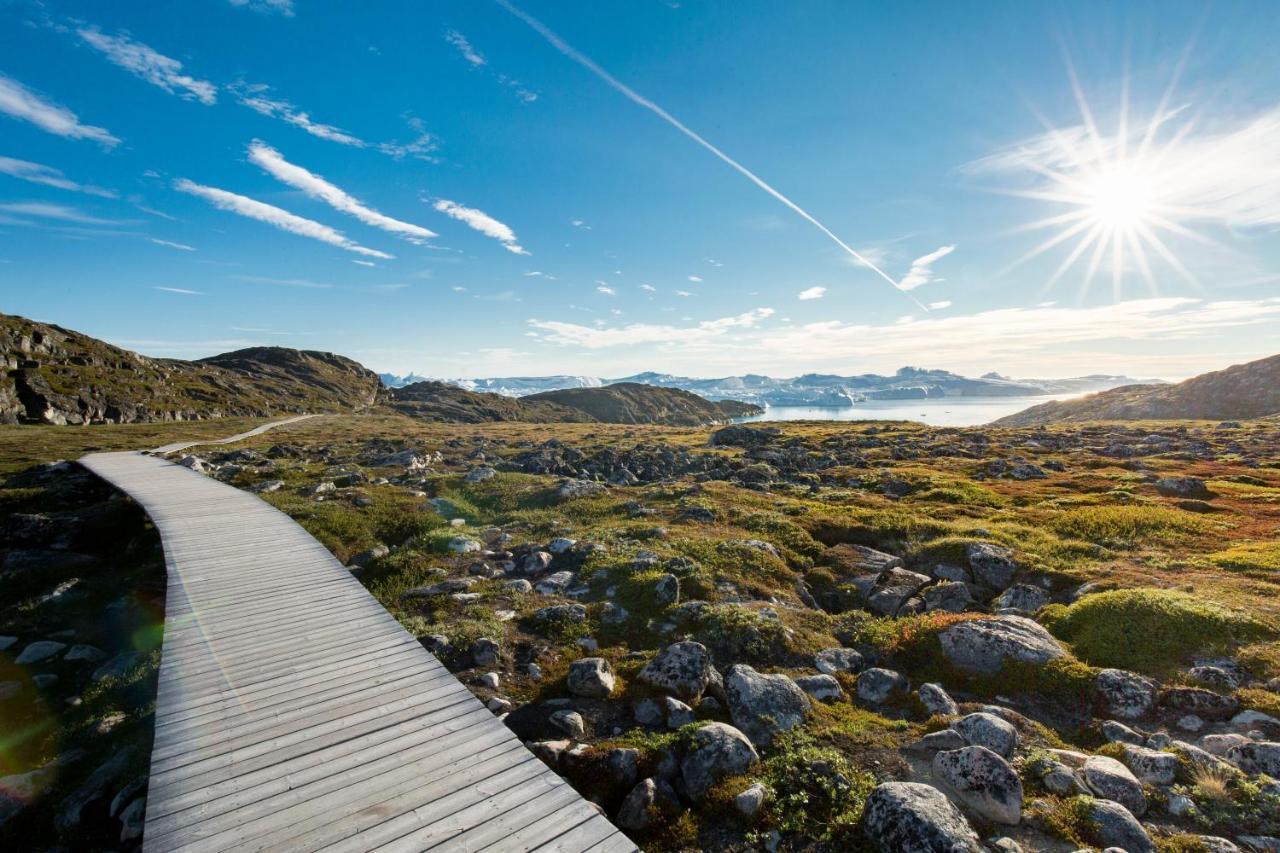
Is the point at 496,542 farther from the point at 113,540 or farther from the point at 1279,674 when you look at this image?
the point at 1279,674

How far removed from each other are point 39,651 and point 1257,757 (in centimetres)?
3091

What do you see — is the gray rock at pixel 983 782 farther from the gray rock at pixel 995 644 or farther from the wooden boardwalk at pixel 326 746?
A: the wooden boardwalk at pixel 326 746

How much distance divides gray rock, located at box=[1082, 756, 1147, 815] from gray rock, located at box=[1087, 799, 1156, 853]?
0.30 metres

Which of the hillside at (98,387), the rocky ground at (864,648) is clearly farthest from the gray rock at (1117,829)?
the hillside at (98,387)

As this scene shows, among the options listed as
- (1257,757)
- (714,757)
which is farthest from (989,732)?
(714,757)

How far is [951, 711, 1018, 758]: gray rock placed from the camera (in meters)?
10.7

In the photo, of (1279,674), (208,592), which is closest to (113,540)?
(208,592)

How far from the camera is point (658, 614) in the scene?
1780 cm

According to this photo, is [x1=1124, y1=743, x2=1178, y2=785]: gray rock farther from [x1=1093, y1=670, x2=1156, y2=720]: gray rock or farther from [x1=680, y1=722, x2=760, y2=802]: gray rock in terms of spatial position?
[x1=680, y1=722, x2=760, y2=802]: gray rock

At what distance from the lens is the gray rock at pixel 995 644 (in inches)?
547

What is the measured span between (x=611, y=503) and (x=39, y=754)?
24483 millimetres

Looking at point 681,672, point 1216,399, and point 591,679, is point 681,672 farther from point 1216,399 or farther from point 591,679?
point 1216,399

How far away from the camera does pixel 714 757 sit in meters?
10.4

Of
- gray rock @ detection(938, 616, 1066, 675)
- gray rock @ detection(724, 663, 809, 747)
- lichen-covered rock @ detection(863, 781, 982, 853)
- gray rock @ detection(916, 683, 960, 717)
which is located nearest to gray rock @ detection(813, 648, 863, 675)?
gray rock @ detection(916, 683, 960, 717)
